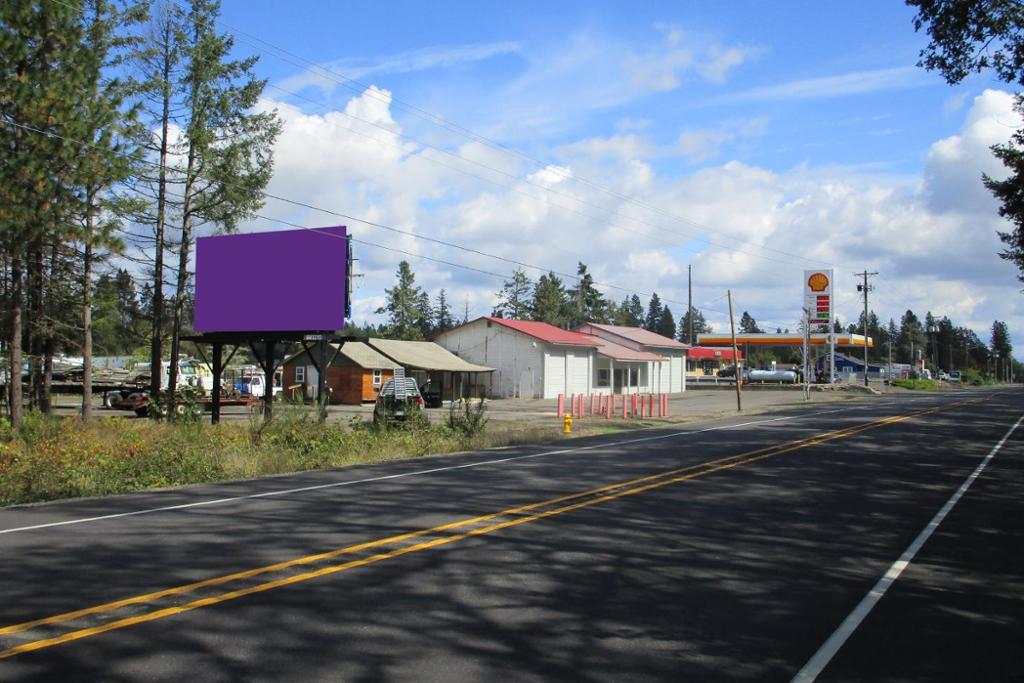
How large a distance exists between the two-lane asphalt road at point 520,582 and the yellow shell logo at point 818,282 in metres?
69.0

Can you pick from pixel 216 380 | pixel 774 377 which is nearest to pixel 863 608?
pixel 216 380

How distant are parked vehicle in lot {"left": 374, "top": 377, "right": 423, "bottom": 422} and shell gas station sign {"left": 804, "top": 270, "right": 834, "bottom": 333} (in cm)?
5583

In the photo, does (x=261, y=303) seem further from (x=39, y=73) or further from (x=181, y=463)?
(x=181, y=463)

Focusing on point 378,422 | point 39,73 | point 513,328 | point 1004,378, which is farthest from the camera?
point 1004,378

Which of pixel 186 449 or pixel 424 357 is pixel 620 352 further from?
pixel 186 449

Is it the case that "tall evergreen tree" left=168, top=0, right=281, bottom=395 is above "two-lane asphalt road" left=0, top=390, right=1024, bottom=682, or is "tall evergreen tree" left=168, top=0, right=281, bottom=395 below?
above

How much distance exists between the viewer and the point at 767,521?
Result: 11.0 metres

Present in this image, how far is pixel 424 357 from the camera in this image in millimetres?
56531

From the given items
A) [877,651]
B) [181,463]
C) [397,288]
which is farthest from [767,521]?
A: [397,288]

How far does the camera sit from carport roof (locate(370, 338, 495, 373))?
53000 millimetres

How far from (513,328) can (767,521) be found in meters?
49.8

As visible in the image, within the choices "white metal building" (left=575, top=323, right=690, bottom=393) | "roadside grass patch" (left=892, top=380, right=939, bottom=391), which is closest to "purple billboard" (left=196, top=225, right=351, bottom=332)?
"white metal building" (left=575, top=323, right=690, bottom=393)

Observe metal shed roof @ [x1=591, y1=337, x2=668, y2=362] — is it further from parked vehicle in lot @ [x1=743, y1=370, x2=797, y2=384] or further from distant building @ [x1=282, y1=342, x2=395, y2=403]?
parked vehicle in lot @ [x1=743, y1=370, x2=797, y2=384]

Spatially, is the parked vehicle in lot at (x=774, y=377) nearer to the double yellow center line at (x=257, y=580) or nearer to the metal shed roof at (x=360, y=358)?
the metal shed roof at (x=360, y=358)
